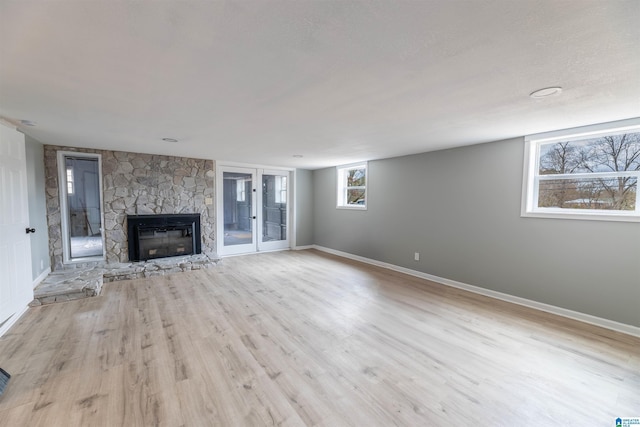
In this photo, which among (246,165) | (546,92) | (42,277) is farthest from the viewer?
(246,165)

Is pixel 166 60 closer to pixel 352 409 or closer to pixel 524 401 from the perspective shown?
pixel 352 409

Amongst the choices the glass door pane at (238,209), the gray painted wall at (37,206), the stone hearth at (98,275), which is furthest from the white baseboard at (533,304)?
the gray painted wall at (37,206)

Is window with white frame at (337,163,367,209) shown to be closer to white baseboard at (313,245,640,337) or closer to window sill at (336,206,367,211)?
window sill at (336,206,367,211)

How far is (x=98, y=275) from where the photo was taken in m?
4.21

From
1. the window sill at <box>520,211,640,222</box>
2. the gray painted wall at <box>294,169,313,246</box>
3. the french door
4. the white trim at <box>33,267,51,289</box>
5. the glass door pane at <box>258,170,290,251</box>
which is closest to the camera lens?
the window sill at <box>520,211,640,222</box>

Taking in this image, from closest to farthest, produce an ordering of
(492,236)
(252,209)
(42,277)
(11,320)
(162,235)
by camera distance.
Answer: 1. (11,320)
2. (492,236)
3. (42,277)
4. (162,235)
5. (252,209)

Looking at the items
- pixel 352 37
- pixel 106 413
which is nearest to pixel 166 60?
pixel 352 37

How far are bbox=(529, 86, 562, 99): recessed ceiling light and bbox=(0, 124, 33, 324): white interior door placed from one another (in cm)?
504

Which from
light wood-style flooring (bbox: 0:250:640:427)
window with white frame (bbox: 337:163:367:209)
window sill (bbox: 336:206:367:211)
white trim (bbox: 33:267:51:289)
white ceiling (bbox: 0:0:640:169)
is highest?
white ceiling (bbox: 0:0:640:169)

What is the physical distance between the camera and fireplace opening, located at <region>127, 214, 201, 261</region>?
5074mm

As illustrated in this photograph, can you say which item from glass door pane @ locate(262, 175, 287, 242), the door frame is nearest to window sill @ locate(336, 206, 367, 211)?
the door frame

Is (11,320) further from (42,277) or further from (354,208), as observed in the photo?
(354,208)

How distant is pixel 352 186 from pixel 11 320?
568 centimetres

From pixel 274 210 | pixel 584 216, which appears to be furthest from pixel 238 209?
pixel 584 216
